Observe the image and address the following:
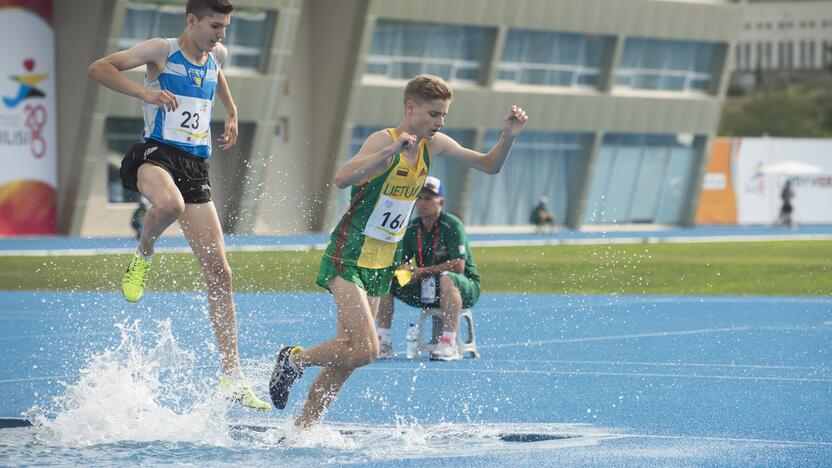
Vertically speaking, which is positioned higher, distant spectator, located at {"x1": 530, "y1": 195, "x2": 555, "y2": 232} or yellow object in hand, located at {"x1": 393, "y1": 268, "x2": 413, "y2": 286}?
yellow object in hand, located at {"x1": 393, "y1": 268, "x2": 413, "y2": 286}

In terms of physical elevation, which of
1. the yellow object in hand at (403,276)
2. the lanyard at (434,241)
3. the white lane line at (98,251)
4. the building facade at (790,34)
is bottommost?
the white lane line at (98,251)

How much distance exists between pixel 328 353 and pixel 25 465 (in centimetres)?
166

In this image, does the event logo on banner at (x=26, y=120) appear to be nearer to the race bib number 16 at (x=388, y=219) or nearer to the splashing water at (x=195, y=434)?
the splashing water at (x=195, y=434)

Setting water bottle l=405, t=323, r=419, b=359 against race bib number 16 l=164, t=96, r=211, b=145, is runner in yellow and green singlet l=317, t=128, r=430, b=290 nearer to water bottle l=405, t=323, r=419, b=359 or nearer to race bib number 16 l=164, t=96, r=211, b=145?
race bib number 16 l=164, t=96, r=211, b=145

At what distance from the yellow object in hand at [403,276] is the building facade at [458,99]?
73.7 feet

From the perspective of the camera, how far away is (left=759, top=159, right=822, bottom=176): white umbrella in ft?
169

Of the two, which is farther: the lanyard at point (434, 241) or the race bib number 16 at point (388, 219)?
the lanyard at point (434, 241)

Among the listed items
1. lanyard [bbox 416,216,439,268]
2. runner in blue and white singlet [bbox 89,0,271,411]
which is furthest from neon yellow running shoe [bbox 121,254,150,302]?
lanyard [bbox 416,216,439,268]

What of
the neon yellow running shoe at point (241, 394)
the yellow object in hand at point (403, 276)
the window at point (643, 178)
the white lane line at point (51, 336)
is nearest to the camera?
the neon yellow running shoe at point (241, 394)

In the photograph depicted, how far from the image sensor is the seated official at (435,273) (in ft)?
39.2

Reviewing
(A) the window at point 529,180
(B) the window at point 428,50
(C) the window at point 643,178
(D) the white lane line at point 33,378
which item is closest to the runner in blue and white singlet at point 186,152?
(D) the white lane line at point 33,378

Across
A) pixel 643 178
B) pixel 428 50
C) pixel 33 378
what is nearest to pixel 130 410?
pixel 33 378

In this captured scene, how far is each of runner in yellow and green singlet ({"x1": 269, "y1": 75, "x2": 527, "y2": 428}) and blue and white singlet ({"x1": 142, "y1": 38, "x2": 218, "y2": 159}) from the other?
49.7 inches

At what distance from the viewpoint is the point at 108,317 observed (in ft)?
49.1
